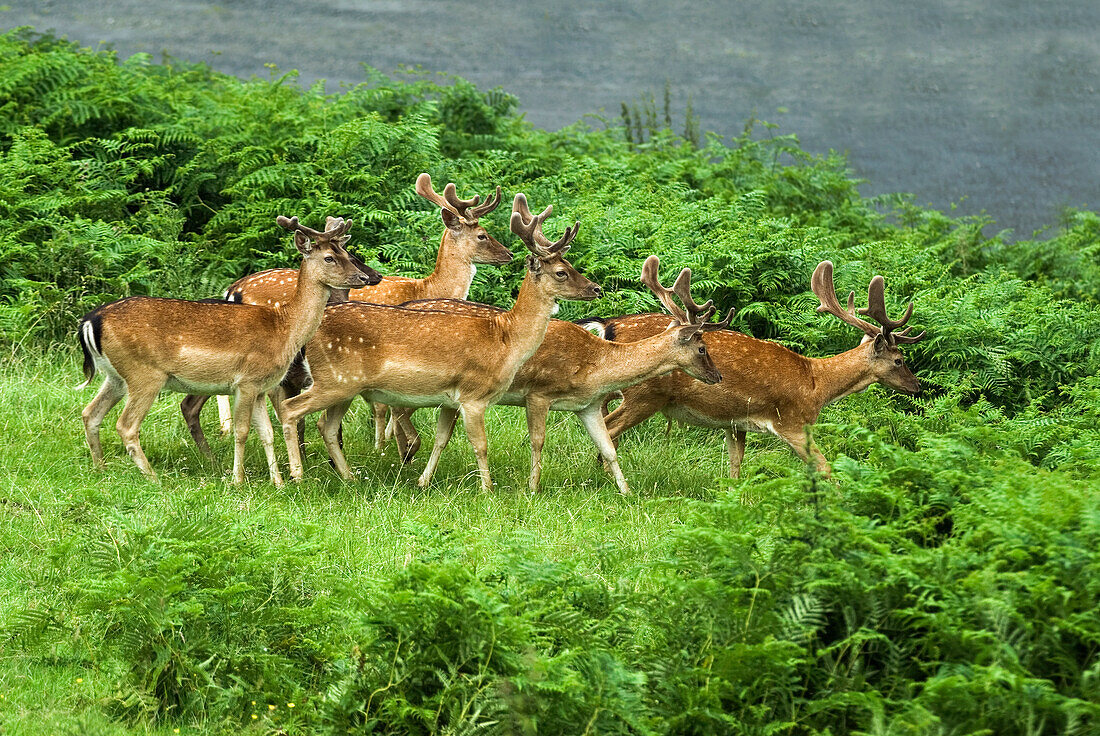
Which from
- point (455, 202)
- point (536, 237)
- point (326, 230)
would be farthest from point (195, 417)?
point (455, 202)

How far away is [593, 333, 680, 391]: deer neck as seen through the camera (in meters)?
8.87

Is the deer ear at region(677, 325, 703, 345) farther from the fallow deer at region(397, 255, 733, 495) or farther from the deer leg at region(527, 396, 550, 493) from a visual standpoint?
the deer leg at region(527, 396, 550, 493)

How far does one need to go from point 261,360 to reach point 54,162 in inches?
198

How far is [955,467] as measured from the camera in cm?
552

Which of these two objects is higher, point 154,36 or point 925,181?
point 154,36

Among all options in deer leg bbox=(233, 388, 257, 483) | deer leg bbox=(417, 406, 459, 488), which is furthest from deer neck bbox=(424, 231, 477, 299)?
deer leg bbox=(233, 388, 257, 483)

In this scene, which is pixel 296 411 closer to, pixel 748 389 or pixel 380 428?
pixel 380 428

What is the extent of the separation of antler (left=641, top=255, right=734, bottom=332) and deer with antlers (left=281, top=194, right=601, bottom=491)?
2.67 feet

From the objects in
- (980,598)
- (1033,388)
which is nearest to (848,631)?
(980,598)

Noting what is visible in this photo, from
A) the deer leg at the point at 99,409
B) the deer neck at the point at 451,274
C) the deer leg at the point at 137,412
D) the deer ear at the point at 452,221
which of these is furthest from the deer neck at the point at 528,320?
the deer leg at the point at 99,409

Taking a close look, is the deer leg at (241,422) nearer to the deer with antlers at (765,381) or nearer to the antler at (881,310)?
the deer with antlers at (765,381)

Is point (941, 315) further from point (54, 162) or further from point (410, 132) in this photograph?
point (54, 162)

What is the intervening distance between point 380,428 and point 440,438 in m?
0.99

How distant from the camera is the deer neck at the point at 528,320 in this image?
8667mm
